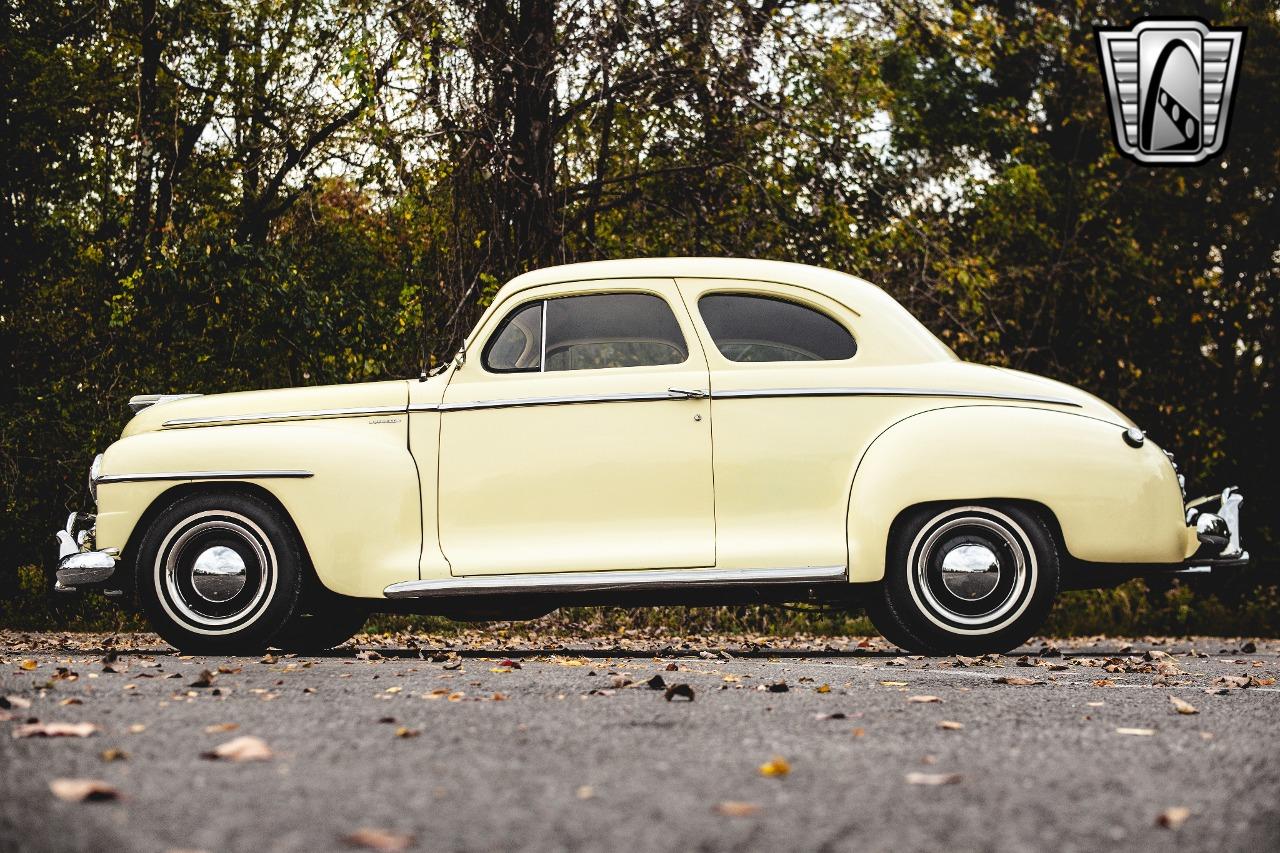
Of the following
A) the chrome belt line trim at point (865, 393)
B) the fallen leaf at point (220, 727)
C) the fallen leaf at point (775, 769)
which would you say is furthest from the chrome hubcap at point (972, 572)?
the fallen leaf at point (220, 727)

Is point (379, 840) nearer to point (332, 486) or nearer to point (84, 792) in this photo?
point (84, 792)

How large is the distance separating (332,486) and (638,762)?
12.2ft

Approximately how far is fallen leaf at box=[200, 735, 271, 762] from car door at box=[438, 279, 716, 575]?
10.3 feet

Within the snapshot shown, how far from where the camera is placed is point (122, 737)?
4289 mm

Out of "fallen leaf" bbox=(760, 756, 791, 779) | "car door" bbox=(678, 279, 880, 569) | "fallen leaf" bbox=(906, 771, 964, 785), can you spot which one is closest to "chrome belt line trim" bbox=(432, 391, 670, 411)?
"car door" bbox=(678, 279, 880, 569)

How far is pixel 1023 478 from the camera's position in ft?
23.6

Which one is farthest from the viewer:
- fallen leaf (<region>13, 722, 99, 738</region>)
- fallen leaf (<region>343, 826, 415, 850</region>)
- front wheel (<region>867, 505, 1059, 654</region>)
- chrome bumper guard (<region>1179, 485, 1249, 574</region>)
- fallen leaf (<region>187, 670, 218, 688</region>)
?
chrome bumper guard (<region>1179, 485, 1249, 574</region>)

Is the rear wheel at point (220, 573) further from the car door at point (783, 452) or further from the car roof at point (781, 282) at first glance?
the car door at point (783, 452)

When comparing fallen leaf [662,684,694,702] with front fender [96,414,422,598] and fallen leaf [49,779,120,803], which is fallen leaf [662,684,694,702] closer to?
front fender [96,414,422,598]

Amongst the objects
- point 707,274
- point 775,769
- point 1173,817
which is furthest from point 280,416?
point 1173,817

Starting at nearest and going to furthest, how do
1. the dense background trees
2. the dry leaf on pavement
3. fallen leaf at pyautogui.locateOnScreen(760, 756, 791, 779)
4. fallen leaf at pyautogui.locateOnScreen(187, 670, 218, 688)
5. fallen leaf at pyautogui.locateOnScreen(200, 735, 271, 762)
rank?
the dry leaf on pavement → fallen leaf at pyautogui.locateOnScreen(760, 756, 791, 779) → fallen leaf at pyautogui.locateOnScreen(200, 735, 271, 762) → fallen leaf at pyautogui.locateOnScreen(187, 670, 218, 688) → the dense background trees

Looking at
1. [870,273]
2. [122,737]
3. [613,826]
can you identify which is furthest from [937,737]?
[870,273]

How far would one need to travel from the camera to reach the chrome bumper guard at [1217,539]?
756cm

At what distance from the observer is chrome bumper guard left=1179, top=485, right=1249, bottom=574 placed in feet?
24.8
